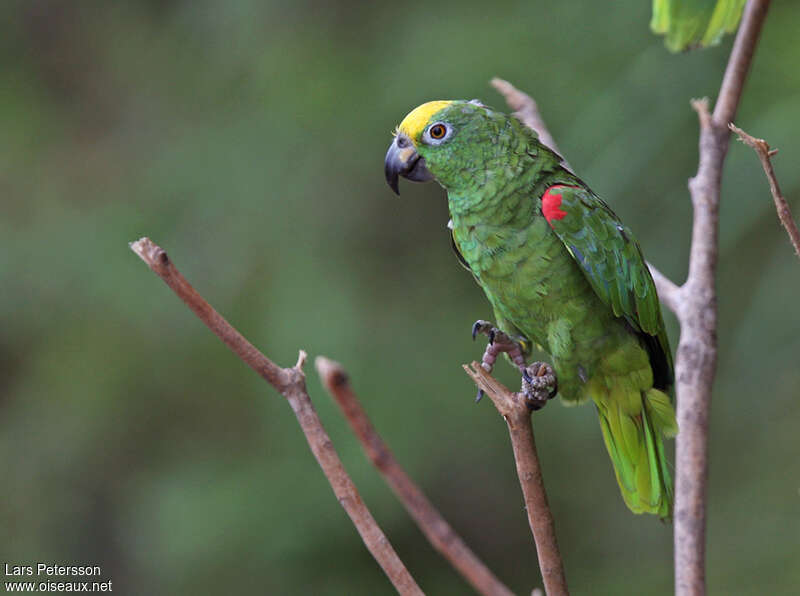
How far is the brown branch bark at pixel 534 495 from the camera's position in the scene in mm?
646

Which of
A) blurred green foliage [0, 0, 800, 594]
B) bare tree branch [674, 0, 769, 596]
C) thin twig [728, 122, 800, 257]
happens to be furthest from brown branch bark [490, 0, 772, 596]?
blurred green foliage [0, 0, 800, 594]

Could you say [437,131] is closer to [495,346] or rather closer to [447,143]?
[447,143]

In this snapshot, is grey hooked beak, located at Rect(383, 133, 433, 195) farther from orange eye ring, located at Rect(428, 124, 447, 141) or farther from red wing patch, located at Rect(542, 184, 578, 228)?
red wing patch, located at Rect(542, 184, 578, 228)

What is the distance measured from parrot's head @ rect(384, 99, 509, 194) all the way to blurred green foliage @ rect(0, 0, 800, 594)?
Result: 795 millimetres

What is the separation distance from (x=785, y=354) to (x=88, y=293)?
5.70 feet

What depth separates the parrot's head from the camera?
984mm

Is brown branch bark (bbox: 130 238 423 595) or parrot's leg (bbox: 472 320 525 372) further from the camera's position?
parrot's leg (bbox: 472 320 525 372)

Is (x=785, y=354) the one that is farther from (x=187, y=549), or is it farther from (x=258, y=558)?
(x=187, y=549)

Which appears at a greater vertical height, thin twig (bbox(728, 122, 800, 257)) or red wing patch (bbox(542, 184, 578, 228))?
red wing patch (bbox(542, 184, 578, 228))

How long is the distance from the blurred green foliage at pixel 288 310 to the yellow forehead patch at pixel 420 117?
0.83m

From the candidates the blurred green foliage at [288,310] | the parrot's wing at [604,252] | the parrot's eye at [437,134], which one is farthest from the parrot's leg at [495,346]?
the blurred green foliage at [288,310]

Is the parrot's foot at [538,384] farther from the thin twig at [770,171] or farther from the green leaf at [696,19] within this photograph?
the green leaf at [696,19]

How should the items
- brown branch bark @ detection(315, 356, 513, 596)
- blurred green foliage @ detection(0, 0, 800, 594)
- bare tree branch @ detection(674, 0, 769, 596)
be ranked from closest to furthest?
brown branch bark @ detection(315, 356, 513, 596) < bare tree branch @ detection(674, 0, 769, 596) < blurred green foliage @ detection(0, 0, 800, 594)

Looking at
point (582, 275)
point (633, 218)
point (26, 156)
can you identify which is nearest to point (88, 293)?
point (26, 156)
